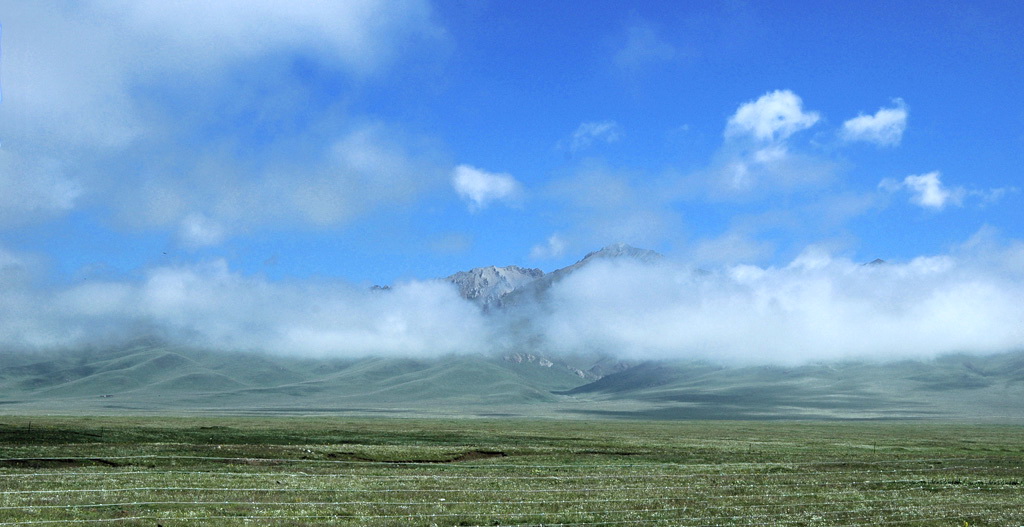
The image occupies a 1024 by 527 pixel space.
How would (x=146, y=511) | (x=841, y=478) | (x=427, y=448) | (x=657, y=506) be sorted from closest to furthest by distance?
(x=146, y=511) → (x=657, y=506) → (x=841, y=478) → (x=427, y=448)

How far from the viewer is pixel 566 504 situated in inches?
1356

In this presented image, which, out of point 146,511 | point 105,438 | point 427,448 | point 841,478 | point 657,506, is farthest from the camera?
point 105,438

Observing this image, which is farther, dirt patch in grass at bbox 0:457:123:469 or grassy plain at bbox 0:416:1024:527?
dirt patch in grass at bbox 0:457:123:469

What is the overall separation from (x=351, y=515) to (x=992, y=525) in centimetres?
2404

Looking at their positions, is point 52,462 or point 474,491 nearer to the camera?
point 474,491

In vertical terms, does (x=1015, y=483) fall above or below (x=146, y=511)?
below

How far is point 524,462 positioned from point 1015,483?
31.3 m

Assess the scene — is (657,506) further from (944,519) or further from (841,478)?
(841,478)

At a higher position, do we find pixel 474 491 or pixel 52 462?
pixel 52 462

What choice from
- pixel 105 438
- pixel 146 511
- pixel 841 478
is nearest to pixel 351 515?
pixel 146 511

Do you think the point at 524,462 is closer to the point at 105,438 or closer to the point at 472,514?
the point at 472,514

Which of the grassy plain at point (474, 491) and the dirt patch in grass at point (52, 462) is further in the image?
the dirt patch in grass at point (52, 462)

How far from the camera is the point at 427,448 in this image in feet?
253

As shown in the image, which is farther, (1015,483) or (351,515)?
(1015,483)
